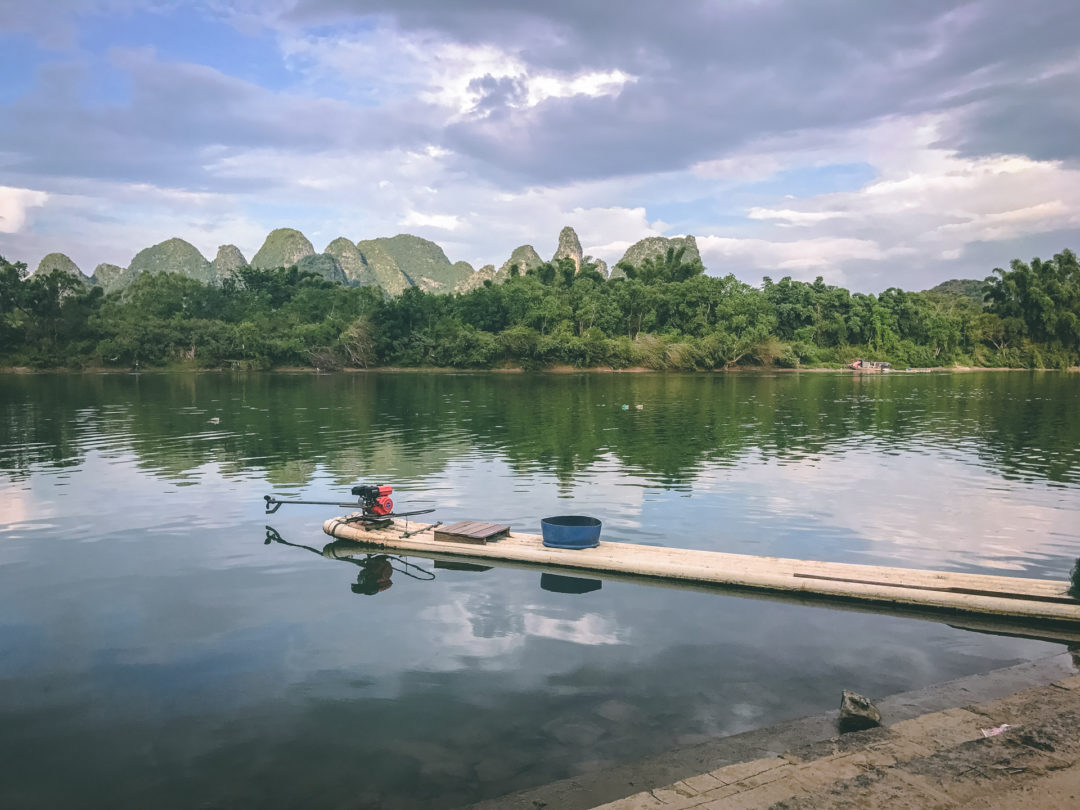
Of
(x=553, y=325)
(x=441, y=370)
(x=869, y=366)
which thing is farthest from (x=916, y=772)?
(x=869, y=366)

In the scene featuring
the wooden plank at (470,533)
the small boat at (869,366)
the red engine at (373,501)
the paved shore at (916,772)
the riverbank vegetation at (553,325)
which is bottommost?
the paved shore at (916,772)

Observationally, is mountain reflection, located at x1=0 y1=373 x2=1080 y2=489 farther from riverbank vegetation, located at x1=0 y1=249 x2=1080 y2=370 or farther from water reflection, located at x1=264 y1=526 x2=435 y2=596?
riverbank vegetation, located at x1=0 y1=249 x2=1080 y2=370

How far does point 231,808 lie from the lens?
6973 millimetres

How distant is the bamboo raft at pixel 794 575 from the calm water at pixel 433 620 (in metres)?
0.36

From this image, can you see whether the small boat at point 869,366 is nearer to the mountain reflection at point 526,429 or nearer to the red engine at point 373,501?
the mountain reflection at point 526,429

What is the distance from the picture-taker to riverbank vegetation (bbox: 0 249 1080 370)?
335ft

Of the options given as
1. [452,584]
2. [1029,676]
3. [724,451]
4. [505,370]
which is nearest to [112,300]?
[505,370]

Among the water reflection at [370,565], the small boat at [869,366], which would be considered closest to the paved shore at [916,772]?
the water reflection at [370,565]

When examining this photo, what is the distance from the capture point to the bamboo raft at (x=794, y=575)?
11.1 meters

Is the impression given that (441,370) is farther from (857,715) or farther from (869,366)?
(857,715)

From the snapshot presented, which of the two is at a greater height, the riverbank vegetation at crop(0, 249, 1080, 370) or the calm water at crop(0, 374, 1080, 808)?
the riverbank vegetation at crop(0, 249, 1080, 370)

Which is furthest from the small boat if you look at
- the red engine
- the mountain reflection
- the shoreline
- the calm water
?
the red engine

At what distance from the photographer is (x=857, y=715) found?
25.9 ft

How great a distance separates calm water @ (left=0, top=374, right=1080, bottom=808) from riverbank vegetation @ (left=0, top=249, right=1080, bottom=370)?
7282cm
